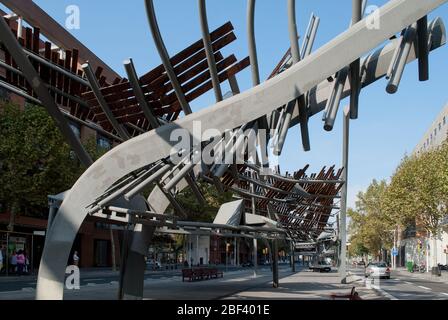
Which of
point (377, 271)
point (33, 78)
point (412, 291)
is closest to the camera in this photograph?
point (33, 78)

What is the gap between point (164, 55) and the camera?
9.22 meters

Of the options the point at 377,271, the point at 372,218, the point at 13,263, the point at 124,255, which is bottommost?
the point at 377,271

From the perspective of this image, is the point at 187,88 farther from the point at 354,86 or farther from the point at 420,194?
the point at 420,194

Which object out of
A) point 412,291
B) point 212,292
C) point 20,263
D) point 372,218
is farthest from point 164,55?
point 372,218

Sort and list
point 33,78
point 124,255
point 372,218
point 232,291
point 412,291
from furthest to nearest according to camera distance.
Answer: point 372,218 < point 412,291 < point 232,291 < point 124,255 < point 33,78

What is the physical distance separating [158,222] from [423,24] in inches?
250

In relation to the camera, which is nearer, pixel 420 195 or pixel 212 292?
pixel 212 292

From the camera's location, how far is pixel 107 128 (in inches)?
455

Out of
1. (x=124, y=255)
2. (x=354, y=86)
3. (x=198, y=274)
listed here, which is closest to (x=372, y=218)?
(x=198, y=274)

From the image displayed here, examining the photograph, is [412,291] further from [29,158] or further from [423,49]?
[29,158]

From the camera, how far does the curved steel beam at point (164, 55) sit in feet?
29.2

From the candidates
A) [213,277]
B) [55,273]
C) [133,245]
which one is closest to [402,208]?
[213,277]

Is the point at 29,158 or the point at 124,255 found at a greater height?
the point at 29,158

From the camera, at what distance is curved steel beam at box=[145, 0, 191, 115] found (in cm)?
890
